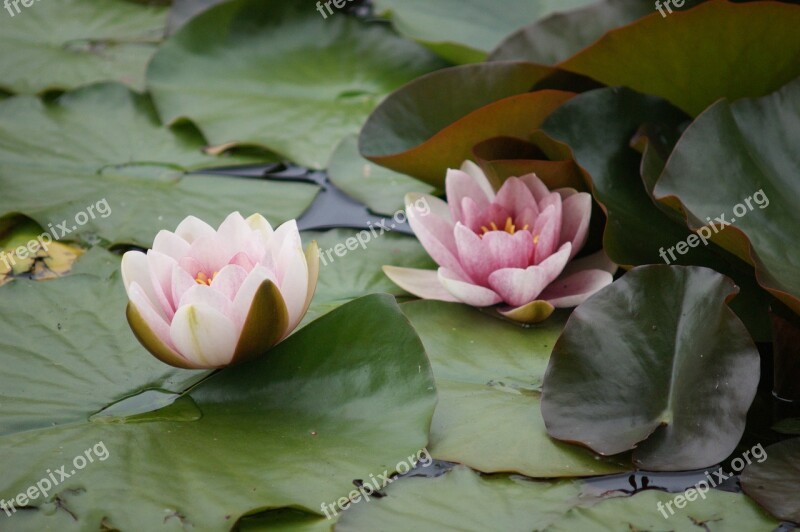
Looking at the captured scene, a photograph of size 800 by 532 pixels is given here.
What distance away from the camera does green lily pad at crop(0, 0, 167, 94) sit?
2.73 meters

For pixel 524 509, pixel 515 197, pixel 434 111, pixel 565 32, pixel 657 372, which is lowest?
pixel 524 509

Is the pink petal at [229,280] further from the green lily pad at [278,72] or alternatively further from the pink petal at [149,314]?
the green lily pad at [278,72]

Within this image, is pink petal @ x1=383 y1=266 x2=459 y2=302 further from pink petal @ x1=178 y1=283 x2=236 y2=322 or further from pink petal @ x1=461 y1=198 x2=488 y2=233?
pink petal @ x1=178 y1=283 x2=236 y2=322

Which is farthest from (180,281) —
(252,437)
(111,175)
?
(111,175)

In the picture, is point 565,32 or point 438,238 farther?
point 565,32

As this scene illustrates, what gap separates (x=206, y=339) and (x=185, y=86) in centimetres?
138

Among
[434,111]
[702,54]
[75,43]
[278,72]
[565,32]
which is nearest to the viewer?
[702,54]

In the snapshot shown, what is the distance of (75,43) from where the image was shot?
2916 mm

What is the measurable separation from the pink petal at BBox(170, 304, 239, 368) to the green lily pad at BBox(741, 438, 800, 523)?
889 mm

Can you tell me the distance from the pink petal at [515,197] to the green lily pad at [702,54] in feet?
1.24

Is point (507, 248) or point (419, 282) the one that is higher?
point (507, 248)

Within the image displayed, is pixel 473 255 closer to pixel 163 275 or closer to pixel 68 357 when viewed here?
pixel 163 275

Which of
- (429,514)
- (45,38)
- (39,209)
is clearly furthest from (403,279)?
(45,38)

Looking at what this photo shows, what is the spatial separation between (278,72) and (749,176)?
154cm
